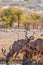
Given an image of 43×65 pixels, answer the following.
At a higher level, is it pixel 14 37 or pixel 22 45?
pixel 22 45

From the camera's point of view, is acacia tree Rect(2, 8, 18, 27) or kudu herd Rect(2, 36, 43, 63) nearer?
kudu herd Rect(2, 36, 43, 63)

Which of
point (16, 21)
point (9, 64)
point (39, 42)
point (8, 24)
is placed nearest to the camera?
point (39, 42)

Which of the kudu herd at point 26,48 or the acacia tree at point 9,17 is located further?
the acacia tree at point 9,17

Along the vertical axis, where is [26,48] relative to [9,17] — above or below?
above

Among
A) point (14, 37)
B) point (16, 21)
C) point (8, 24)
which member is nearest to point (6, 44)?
point (14, 37)

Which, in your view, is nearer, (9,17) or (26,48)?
(26,48)

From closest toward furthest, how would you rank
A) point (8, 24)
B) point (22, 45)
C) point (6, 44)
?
point (22, 45) → point (6, 44) → point (8, 24)

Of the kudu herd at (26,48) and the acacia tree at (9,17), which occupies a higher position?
the kudu herd at (26,48)

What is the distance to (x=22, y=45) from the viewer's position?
8984 mm

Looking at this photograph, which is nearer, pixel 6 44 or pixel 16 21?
pixel 6 44

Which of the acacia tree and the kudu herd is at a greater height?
the kudu herd

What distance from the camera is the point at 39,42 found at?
9664 millimetres

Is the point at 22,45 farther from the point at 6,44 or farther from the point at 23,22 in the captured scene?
the point at 23,22

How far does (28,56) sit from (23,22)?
19.3 meters
